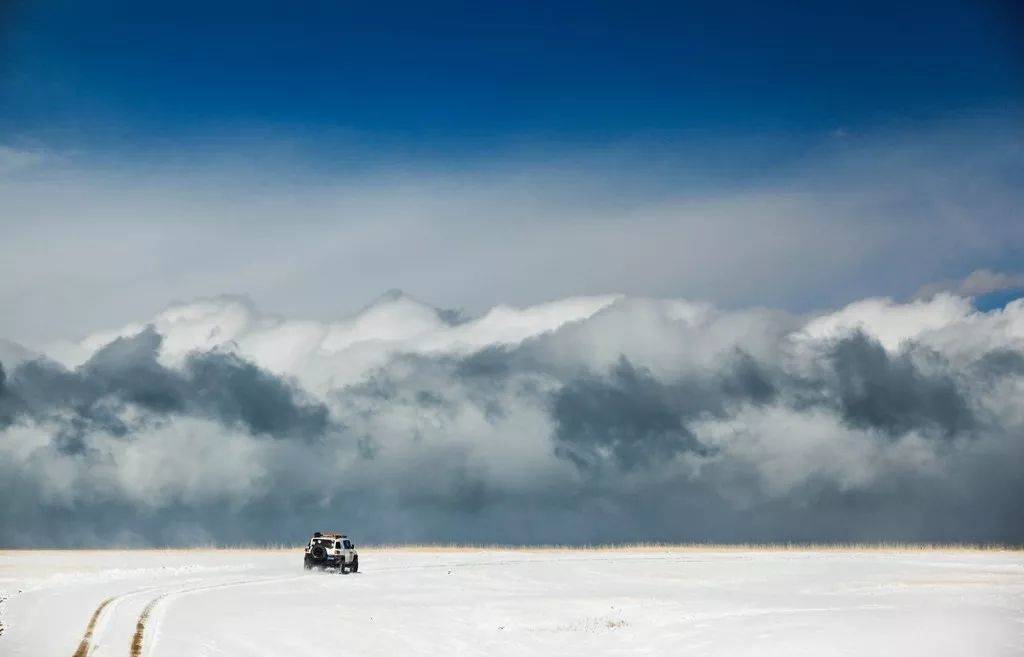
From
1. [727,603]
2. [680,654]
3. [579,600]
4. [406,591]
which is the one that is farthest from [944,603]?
[406,591]

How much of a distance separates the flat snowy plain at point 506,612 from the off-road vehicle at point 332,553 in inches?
45.6

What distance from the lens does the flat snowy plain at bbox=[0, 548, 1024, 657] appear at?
35.6 meters

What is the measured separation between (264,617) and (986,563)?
69.1 metres

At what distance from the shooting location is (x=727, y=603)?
5266 cm

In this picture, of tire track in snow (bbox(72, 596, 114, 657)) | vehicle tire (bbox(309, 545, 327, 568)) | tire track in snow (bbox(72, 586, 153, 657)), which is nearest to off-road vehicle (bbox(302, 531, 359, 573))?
vehicle tire (bbox(309, 545, 327, 568))

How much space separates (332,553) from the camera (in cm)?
7131

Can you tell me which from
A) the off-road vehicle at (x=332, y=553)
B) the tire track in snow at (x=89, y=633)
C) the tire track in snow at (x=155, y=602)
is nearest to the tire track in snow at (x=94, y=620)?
the tire track in snow at (x=89, y=633)

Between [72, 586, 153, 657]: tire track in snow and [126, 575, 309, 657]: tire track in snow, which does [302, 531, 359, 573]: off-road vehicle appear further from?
[72, 586, 153, 657]: tire track in snow

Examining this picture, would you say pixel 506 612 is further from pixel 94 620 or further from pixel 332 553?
pixel 332 553

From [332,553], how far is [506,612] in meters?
26.6

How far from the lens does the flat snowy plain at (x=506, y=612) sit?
3559 cm

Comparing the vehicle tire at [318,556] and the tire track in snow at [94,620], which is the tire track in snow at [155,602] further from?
the vehicle tire at [318,556]

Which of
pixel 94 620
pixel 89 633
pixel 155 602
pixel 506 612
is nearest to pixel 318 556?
pixel 155 602

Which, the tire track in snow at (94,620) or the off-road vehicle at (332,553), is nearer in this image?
the tire track in snow at (94,620)
